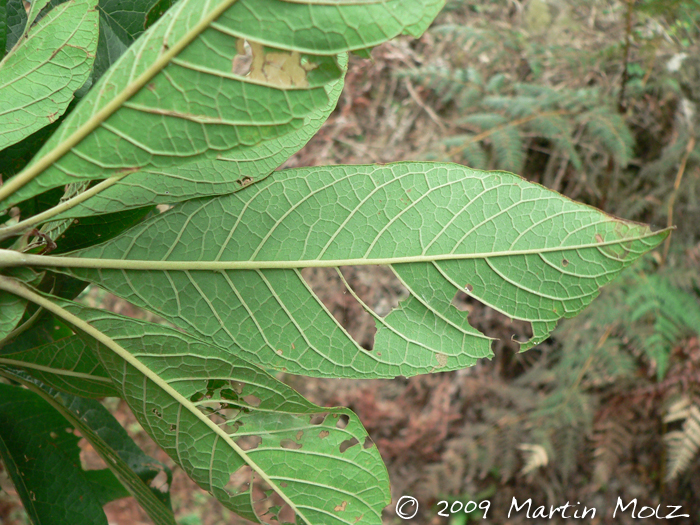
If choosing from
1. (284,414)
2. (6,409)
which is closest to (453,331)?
(284,414)

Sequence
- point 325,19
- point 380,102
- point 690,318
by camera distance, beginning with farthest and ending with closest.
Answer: point 380,102
point 690,318
point 325,19

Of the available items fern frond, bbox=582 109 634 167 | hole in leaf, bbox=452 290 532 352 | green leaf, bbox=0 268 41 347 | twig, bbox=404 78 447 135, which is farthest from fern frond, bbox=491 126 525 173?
green leaf, bbox=0 268 41 347

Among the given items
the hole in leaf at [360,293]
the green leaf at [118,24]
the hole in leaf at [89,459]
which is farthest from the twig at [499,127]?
the hole in leaf at [89,459]

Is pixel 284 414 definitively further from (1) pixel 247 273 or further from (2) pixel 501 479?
(2) pixel 501 479

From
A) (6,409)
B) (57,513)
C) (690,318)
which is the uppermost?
(6,409)

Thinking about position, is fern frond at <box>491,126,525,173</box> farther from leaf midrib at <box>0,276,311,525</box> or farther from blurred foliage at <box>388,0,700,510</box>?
leaf midrib at <box>0,276,311,525</box>

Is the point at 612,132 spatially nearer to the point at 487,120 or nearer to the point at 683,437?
the point at 487,120
